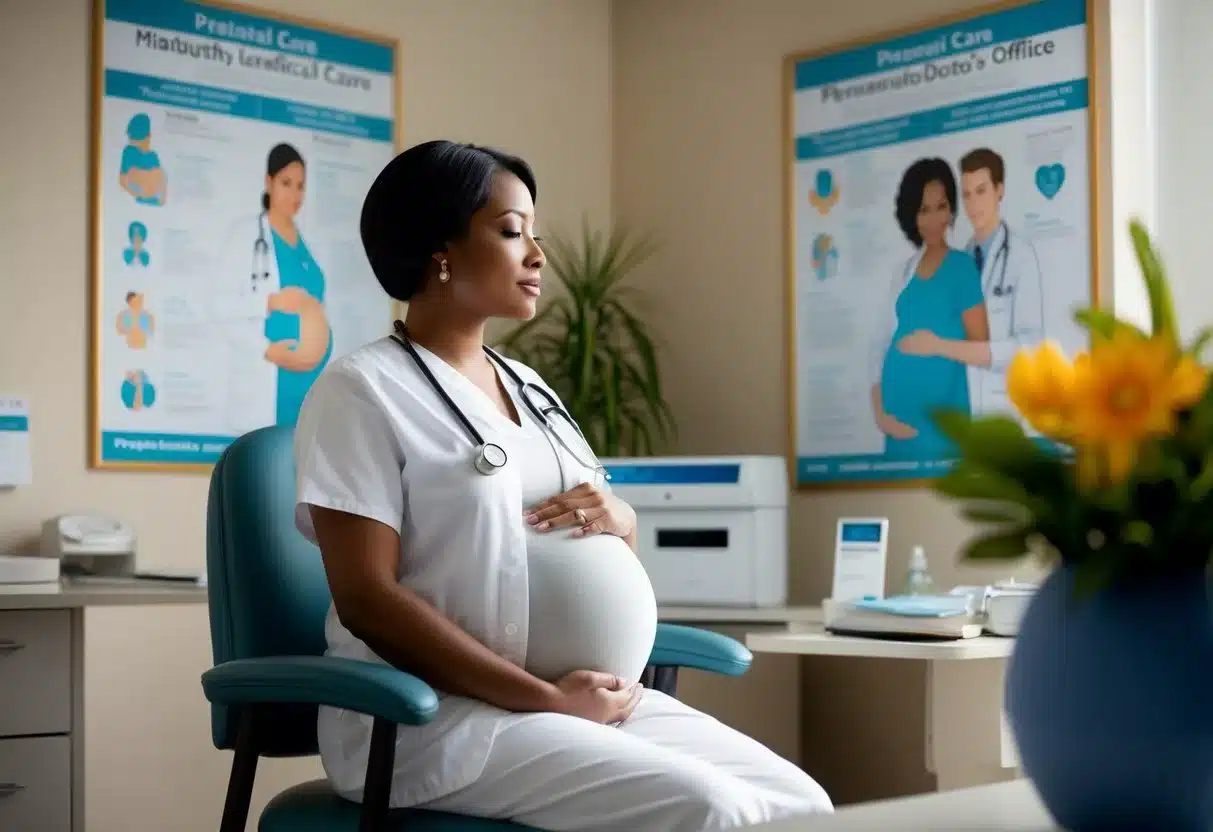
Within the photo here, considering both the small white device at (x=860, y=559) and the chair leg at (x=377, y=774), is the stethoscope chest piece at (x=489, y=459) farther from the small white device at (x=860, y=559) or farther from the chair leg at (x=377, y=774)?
the small white device at (x=860, y=559)

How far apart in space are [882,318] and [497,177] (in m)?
1.92

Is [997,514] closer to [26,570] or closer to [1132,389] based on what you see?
[1132,389]

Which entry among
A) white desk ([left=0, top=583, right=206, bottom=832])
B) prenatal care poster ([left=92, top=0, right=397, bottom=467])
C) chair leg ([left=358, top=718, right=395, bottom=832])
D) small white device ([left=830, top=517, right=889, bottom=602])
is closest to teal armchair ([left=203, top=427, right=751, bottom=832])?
chair leg ([left=358, top=718, right=395, bottom=832])

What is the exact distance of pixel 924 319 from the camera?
147 inches

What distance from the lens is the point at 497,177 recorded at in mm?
2096

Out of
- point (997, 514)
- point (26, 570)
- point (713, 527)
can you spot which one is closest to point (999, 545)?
point (997, 514)

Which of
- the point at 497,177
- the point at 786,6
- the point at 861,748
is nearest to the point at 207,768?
the point at 861,748

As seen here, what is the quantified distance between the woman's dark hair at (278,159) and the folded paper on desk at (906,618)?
176cm

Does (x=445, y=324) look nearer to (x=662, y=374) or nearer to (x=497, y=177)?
(x=497, y=177)

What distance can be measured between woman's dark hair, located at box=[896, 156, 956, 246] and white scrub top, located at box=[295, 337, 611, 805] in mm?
2066

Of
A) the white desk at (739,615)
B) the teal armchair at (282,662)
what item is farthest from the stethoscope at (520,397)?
the white desk at (739,615)

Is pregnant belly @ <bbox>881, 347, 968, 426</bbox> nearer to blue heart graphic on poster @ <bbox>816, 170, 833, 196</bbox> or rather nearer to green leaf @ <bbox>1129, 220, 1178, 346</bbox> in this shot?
blue heart graphic on poster @ <bbox>816, 170, 833, 196</bbox>

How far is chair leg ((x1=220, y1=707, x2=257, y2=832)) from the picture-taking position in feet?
5.87

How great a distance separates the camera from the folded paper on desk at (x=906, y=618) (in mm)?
2766
